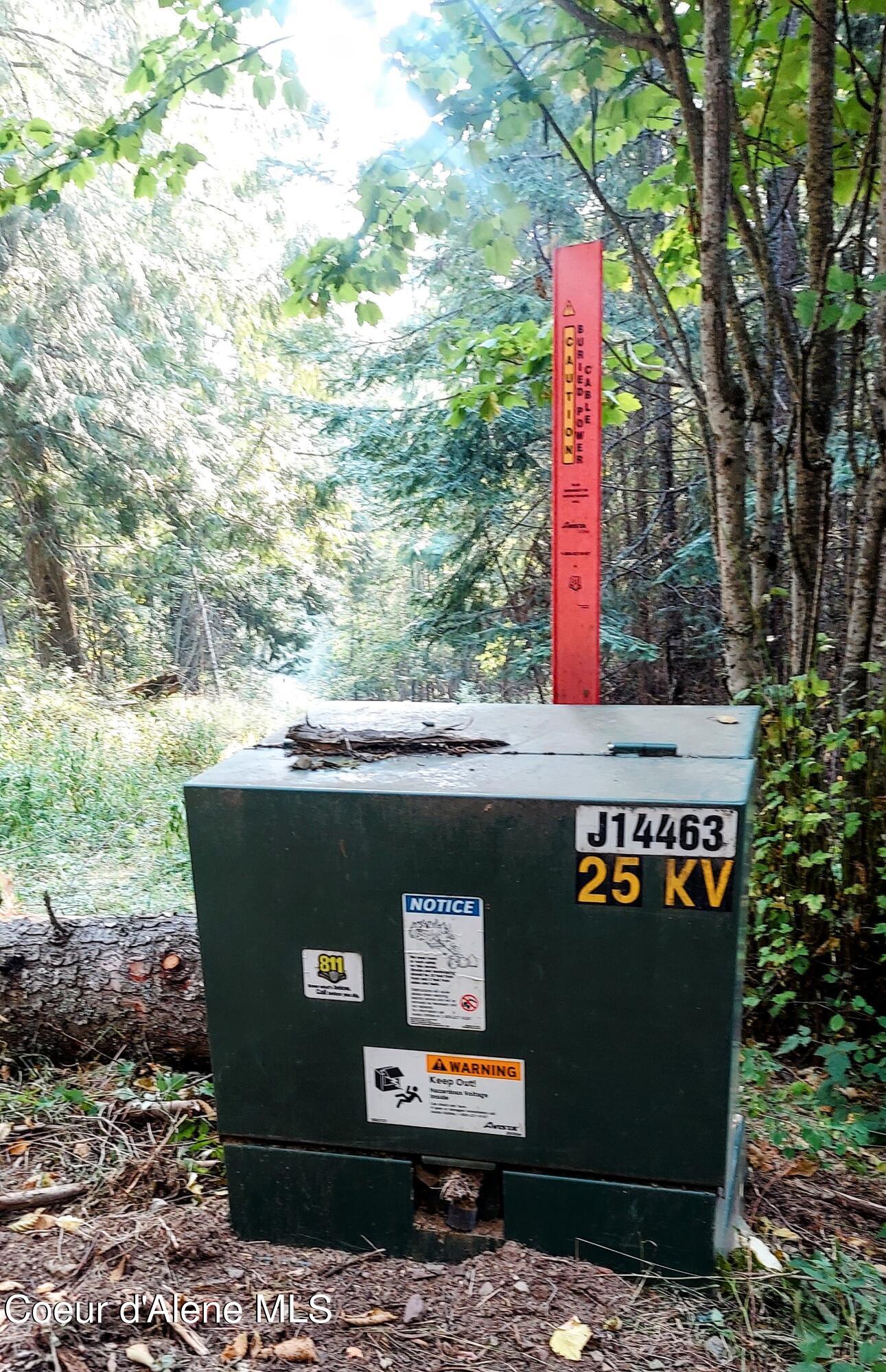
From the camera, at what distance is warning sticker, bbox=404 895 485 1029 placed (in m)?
1.83

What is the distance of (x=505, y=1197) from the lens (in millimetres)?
1935

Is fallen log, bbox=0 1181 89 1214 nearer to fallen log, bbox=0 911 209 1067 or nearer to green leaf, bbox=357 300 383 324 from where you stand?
fallen log, bbox=0 911 209 1067

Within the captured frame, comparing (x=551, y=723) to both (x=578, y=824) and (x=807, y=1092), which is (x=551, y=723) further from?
(x=807, y=1092)

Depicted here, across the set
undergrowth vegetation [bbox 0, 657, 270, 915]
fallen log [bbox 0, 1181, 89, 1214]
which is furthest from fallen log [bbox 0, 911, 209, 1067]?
fallen log [bbox 0, 1181, 89, 1214]

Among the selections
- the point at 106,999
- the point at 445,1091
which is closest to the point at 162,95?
the point at 106,999

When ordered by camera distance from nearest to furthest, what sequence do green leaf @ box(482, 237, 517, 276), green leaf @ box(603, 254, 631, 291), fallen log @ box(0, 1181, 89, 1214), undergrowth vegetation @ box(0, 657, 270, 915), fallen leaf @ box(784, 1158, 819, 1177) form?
fallen log @ box(0, 1181, 89, 1214) < fallen leaf @ box(784, 1158, 819, 1177) < green leaf @ box(482, 237, 517, 276) < green leaf @ box(603, 254, 631, 291) < undergrowth vegetation @ box(0, 657, 270, 915)

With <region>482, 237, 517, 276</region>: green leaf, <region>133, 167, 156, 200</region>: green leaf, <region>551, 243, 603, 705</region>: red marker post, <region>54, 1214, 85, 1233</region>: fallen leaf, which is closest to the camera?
<region>54, 1214, 85, 1233</region>: fallen leaf

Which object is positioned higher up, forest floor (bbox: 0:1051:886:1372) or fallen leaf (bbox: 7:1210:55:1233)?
forest floor (bbox: 0:1051:886:1372)

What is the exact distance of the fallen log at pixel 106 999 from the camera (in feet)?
9.77

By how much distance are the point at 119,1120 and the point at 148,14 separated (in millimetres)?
10069

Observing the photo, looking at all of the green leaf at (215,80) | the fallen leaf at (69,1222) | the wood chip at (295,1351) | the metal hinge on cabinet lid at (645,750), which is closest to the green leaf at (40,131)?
the green leaf at (215,80)

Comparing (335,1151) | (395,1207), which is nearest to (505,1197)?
(395,1207)

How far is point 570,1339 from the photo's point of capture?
68.3 inches

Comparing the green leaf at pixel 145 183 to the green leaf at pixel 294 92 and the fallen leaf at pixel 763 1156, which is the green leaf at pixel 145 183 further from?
the fallen leaf at pixel 763 1156
